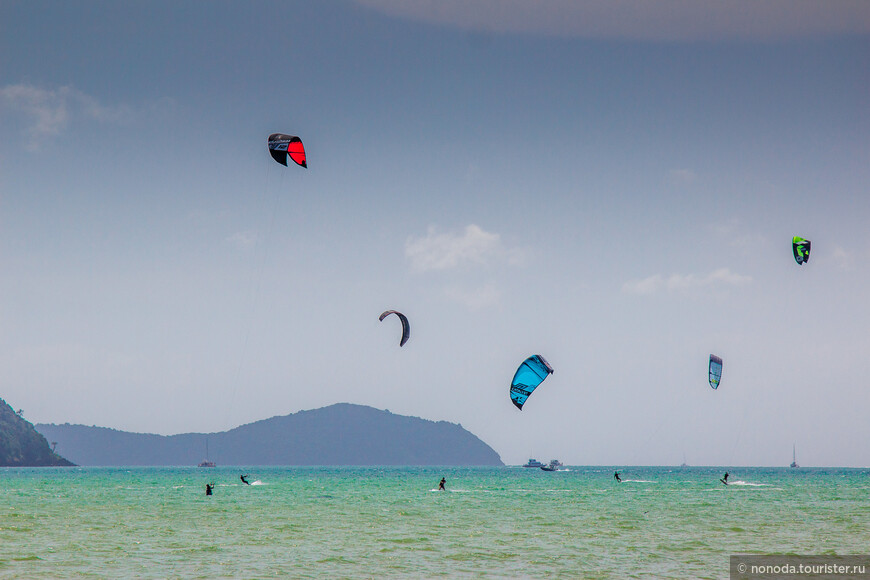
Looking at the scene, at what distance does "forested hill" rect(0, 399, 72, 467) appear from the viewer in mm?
185625

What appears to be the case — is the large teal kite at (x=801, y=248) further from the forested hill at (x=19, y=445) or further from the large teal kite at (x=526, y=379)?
the forested hill at (x=19, y=445)

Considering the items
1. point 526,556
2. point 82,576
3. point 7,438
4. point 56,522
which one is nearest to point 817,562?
point 526,556

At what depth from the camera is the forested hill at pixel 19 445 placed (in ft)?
609

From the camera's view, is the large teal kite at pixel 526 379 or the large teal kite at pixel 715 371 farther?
the large teal kite at pixel 715 371

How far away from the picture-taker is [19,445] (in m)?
190

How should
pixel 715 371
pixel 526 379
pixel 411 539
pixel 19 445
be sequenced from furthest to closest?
Result: pixel 19 445
pixel 715 371
pixel 526 379
pixel 411 539

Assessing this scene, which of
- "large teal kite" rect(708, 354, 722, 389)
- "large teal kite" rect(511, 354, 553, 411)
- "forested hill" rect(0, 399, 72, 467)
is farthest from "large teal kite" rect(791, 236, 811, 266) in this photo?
"forested hill" rect(0, 399, 72, 467)

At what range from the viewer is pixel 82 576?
651 inches

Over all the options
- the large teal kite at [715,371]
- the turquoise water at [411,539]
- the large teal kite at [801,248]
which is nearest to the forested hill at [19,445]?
the turquoise water at [411,539]

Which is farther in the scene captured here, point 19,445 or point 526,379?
Answer: point 19,445

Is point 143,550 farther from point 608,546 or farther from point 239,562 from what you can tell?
point 608,546

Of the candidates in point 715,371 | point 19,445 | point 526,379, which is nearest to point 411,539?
point 526,379

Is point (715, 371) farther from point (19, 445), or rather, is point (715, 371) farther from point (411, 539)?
point (19, 445)

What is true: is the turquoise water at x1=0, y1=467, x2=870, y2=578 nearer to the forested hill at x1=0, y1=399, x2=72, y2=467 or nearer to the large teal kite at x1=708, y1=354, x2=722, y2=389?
the large teal kite at x1=708, y1=354, x2=722, y2=389
